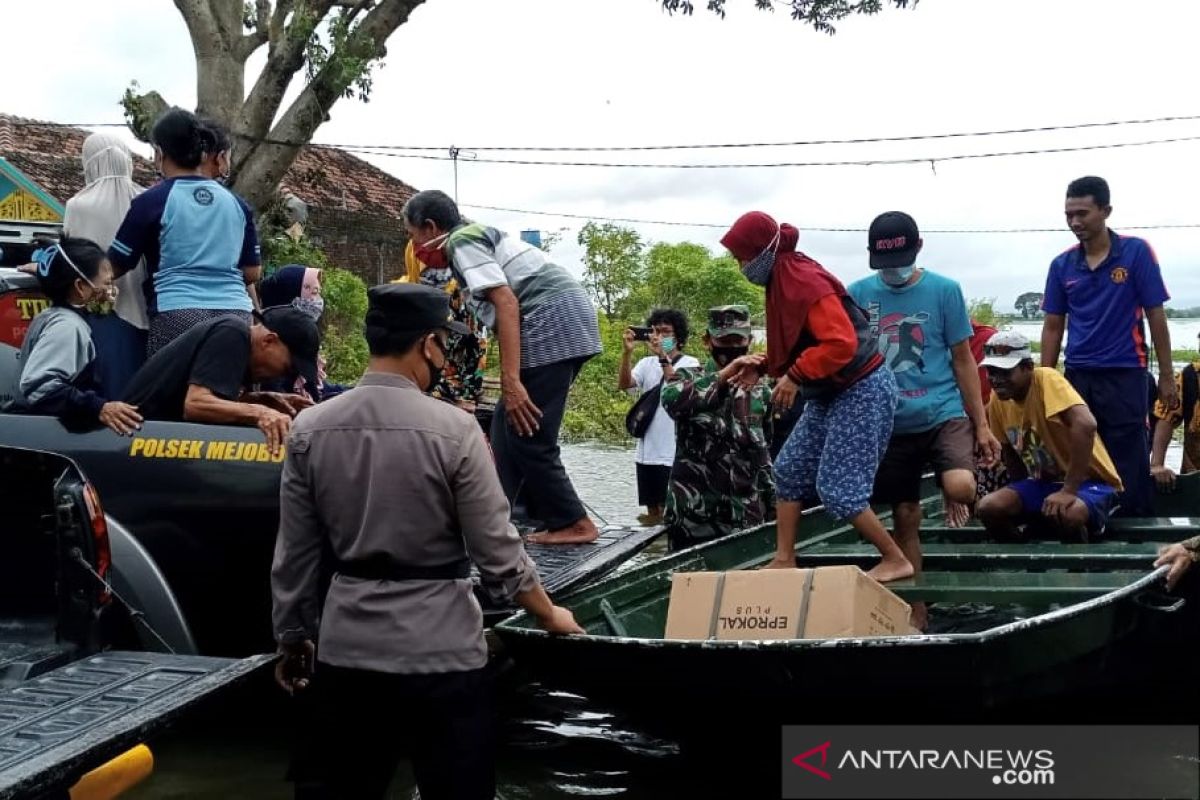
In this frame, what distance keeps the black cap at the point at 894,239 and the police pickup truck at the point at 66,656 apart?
3.21m

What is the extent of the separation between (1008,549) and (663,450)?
322cm

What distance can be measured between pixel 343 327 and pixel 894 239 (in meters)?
16.5

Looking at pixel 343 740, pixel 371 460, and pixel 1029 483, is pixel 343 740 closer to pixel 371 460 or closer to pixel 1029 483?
pixel 371 460

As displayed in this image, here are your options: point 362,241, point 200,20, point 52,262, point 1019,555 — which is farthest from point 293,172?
point 1019,555

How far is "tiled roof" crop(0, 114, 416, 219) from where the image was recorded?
1817 centimetres

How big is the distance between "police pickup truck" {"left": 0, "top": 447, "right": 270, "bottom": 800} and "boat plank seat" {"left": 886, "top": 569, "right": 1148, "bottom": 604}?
254cm

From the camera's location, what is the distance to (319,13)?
1081 centimetres

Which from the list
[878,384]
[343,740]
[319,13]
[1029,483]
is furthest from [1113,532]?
[319,13]

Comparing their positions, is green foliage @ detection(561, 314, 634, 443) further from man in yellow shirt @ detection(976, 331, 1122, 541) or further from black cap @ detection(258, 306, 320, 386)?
black cap @ detection(258, 306, 320, 386)

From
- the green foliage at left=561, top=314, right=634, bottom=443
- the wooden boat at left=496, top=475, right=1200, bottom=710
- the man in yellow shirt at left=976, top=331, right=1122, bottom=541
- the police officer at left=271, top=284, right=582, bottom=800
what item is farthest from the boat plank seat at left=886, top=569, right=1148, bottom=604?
A: the green foliage at left=561, top=314, right=634, bottom=443

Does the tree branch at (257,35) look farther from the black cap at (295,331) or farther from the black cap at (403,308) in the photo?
the black cap at (403,308)

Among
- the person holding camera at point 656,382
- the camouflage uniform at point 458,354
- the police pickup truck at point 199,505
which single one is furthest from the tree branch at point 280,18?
the police pickup truck at point 199,505

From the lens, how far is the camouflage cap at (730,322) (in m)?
5.59

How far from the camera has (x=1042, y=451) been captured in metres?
5.40
